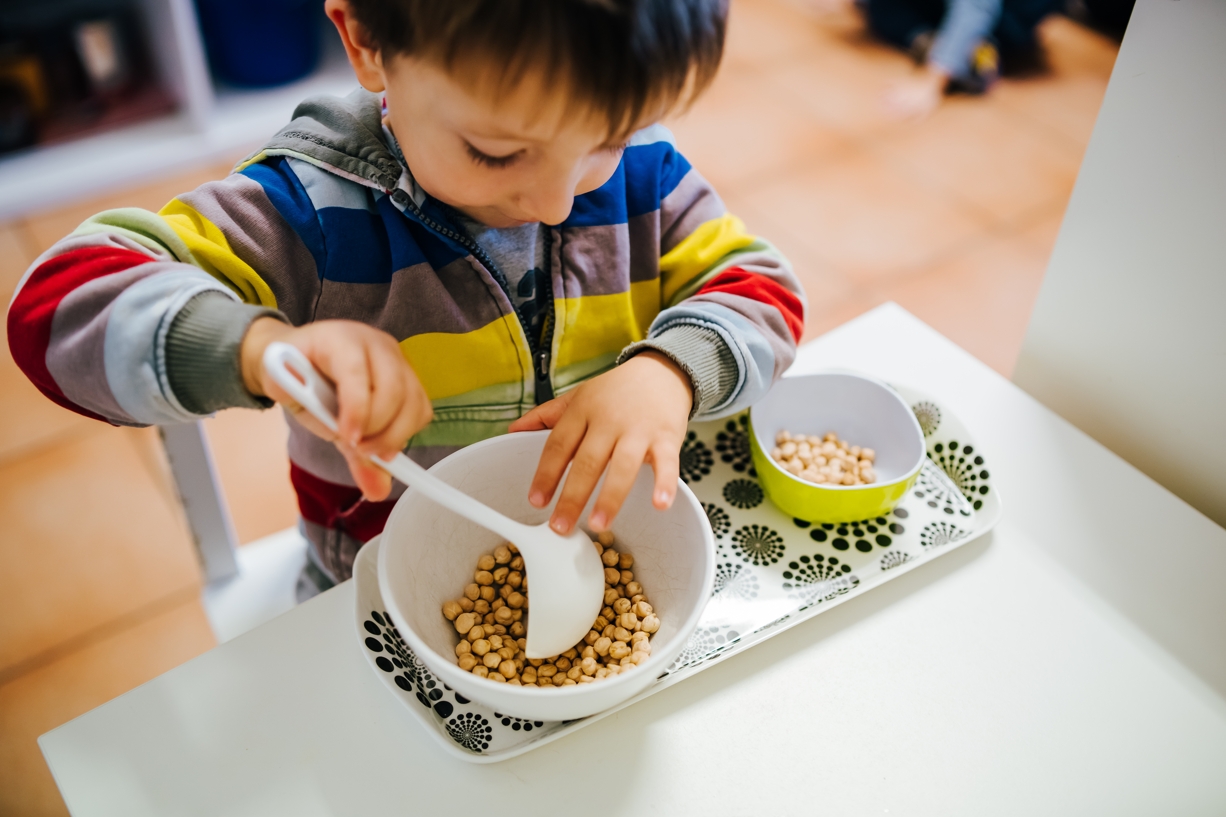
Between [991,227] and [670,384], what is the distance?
4.91 ft

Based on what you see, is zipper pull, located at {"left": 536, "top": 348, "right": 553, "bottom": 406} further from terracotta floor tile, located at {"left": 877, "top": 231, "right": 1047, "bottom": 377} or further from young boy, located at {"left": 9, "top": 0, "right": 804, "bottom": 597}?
terracotta floor tile, located at {"left": 877, "top": 231, "right": 1047, "bottom": 377}

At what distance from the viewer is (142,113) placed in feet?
6.29

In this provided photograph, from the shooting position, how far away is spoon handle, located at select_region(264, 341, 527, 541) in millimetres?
429

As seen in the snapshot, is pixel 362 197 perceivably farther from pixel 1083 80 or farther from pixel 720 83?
pixel 1083 80

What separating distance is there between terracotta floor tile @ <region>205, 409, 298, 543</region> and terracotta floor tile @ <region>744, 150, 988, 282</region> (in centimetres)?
100

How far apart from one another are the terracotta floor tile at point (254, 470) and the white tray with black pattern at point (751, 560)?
0.83 m

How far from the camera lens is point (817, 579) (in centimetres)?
64

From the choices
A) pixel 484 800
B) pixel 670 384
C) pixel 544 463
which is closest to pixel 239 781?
pixel 484 800

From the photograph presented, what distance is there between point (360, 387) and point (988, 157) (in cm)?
194

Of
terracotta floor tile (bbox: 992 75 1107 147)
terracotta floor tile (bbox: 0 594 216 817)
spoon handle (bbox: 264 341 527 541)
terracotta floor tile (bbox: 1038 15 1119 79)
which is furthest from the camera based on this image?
terracotta floor tile (bbox: 1038 15 1119 79)

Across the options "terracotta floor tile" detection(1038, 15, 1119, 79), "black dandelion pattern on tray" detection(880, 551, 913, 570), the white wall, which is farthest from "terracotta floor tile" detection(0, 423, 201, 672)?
"terracotta floor tile" detection(1038, 15, 1119, 79)

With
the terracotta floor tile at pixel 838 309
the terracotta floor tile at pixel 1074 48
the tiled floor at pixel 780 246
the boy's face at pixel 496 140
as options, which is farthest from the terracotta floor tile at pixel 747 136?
the boy's face at pixel 496 140

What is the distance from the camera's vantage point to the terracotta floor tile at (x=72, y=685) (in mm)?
1043

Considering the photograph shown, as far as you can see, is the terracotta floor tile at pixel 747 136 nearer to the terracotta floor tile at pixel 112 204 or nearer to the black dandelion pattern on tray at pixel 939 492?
the terracotta floor tile at pixel 112 204
